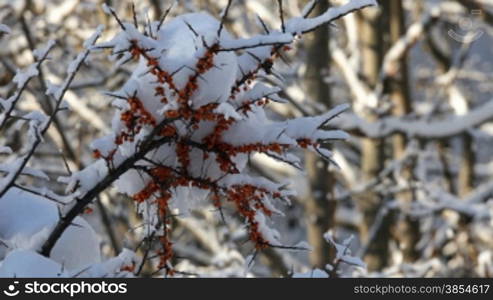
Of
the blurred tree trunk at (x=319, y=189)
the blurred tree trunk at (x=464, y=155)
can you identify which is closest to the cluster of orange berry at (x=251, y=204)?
the blurred tree trunk at (x=319, y=189)

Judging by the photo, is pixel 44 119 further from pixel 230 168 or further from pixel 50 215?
pixel 230 168

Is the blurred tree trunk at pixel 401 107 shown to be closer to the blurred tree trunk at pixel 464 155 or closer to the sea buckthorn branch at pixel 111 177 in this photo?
the blurred tree trunk at pixel 464 155

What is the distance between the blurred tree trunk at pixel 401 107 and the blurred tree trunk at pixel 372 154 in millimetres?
251

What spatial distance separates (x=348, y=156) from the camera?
11.4m

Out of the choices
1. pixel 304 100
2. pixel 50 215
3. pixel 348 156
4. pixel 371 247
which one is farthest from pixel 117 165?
pixel 348 156

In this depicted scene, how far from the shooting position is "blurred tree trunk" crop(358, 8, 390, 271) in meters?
8.73

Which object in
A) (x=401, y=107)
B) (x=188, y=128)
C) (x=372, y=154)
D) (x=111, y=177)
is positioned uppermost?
(x=401, y=107)

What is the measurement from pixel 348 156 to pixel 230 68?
9324 mm

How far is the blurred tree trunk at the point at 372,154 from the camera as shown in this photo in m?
8.73

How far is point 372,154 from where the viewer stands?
29.6ft

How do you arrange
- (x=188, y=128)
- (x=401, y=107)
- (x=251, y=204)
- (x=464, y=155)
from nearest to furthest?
(x=188, y=128) < (x=251, y=204) < (x=401, y=107) < (x=464, y=155)

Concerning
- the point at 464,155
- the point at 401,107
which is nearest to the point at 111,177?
the point at 401,107

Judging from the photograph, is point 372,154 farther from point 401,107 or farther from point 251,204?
point 251,204

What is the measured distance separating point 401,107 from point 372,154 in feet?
2.23
